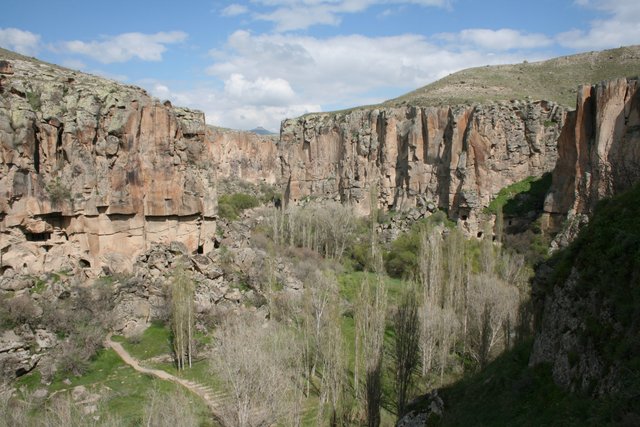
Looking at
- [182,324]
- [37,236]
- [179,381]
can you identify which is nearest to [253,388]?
[179,381]

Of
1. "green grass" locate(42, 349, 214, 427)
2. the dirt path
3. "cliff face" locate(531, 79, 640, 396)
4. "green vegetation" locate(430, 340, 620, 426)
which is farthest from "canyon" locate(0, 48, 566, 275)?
"cliff face" locate(531, 79, 640, 396)

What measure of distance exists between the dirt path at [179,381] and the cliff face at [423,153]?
3246 centimetres

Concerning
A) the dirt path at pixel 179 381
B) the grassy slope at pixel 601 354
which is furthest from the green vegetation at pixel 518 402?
the dirt path at pixel 179 381

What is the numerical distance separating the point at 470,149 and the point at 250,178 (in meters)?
39.2

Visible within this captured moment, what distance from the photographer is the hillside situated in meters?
59.2

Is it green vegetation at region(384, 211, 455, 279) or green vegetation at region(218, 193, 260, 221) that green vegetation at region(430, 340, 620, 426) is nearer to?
green vegetation at region(384, 211, 455, 279)

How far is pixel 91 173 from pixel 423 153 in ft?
114

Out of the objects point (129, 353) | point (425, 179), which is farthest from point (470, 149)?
point (129, 353)

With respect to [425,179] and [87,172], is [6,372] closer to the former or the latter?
[87,172]

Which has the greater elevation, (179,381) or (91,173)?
(91,173)

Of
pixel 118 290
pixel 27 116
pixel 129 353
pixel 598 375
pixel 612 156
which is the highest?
pixel 27 116

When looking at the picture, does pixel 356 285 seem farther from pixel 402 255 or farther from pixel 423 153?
pixel 423 153

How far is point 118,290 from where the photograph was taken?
26.3 metres

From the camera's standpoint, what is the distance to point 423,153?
169 ft
